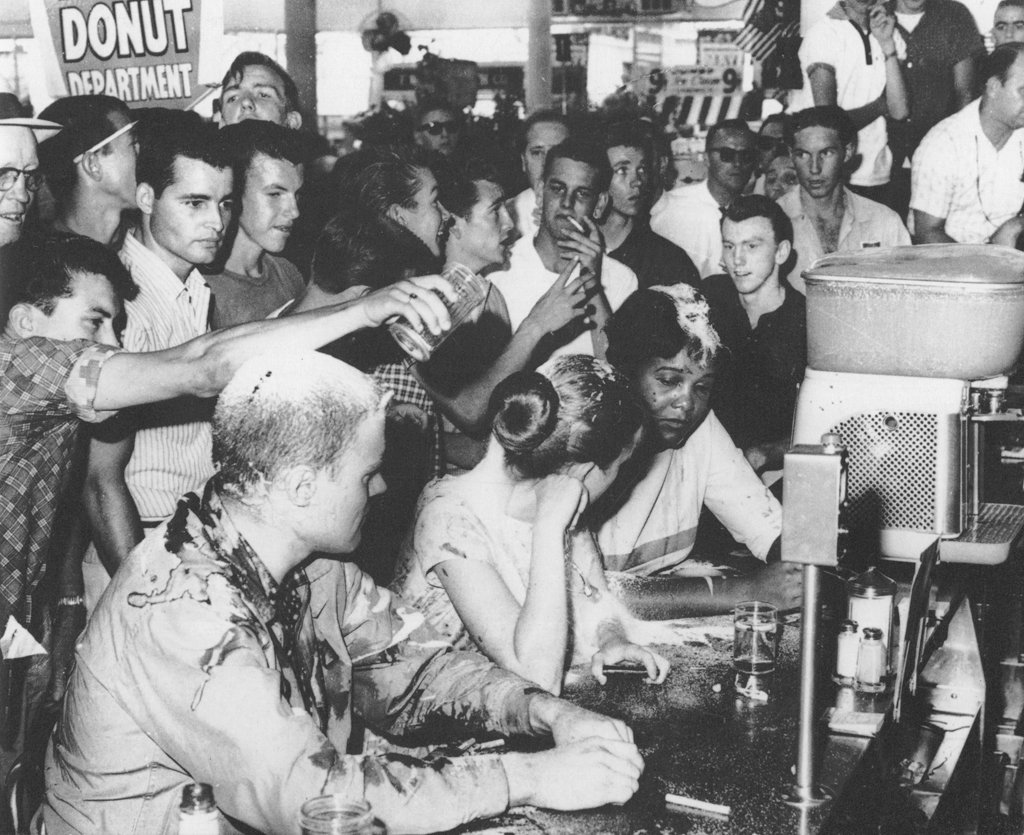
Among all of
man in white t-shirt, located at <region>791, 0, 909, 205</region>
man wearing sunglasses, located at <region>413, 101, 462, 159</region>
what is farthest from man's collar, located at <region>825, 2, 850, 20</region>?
man wearing sunglasses, located at <region>413, 101, 462, 159</region>

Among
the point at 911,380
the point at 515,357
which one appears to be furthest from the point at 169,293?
the point at 911,380

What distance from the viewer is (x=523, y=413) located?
2391 millimetres

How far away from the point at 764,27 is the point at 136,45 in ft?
10.3

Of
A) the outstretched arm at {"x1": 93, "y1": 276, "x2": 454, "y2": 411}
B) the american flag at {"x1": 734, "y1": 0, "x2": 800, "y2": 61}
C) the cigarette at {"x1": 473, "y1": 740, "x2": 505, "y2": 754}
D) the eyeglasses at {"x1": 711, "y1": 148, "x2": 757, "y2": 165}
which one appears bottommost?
the cigarette at {"x1": 473, "y1": 740, "x2": 505, "y2": 754}

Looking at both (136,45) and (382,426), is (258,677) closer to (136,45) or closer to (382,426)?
(382,426)

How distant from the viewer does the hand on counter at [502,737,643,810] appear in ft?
5.64

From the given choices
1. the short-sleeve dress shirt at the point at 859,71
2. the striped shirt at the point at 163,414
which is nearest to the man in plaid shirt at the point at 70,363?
the striped shirt at the point at 163,414

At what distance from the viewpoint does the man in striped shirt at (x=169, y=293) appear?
9.89 ft

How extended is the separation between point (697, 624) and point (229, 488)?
3.85ft

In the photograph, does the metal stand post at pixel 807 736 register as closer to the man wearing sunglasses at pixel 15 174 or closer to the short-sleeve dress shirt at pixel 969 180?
the man wearing sunglasses at pixel 15 174

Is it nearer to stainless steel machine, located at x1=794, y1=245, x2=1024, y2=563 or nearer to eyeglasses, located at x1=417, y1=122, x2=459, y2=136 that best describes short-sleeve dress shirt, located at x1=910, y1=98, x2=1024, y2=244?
eyeglasses, located at x1=417, y1=122, x2=459, y2=136

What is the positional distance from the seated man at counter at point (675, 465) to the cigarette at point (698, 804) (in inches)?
47.6

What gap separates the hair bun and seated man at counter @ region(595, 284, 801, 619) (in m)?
0.71

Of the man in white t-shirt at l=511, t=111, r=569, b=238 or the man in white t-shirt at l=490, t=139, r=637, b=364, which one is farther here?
the man in white t-shirt at l=511, t=111, r=569, b=238
